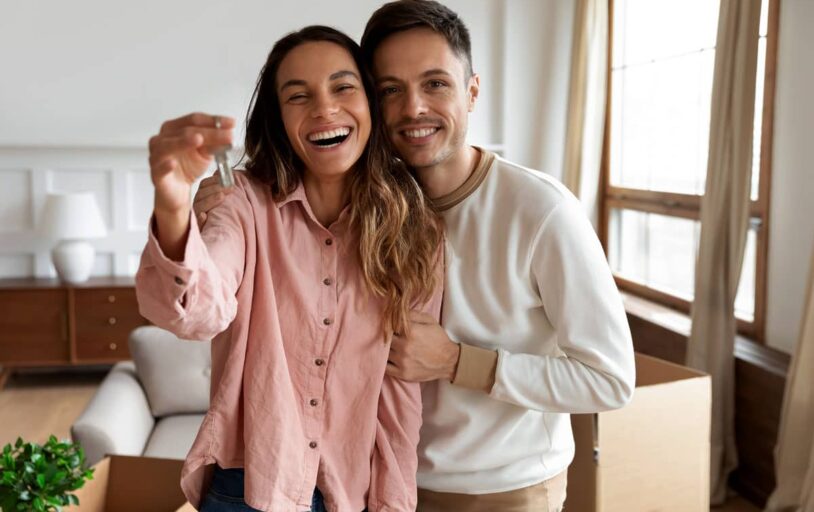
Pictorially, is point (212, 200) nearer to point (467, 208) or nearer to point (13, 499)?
point (467, 208)

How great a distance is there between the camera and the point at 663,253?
4.47 m

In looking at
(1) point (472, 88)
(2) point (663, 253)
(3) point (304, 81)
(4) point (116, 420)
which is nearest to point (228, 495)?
(3) point (304, 81)

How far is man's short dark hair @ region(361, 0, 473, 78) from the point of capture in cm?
151

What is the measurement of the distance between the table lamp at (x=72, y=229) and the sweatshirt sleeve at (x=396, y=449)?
424 cm

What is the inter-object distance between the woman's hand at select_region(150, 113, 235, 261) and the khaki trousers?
2.39 feet

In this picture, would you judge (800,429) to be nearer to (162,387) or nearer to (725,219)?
(725,219)

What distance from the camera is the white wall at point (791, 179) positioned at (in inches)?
127

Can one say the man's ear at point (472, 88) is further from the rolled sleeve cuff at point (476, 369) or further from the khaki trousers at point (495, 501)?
the khaki trousers at point (495, 501)

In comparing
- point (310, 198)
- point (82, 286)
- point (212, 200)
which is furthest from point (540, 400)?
point (82, 286)

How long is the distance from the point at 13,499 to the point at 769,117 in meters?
2.98

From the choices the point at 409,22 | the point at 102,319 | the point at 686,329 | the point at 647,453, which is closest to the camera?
the point at 409,22

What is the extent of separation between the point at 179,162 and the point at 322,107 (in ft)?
1.31

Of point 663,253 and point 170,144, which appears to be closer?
point 170,144

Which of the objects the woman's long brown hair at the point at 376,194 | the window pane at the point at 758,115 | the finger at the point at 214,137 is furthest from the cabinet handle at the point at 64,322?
the finger at the point at 214,137
